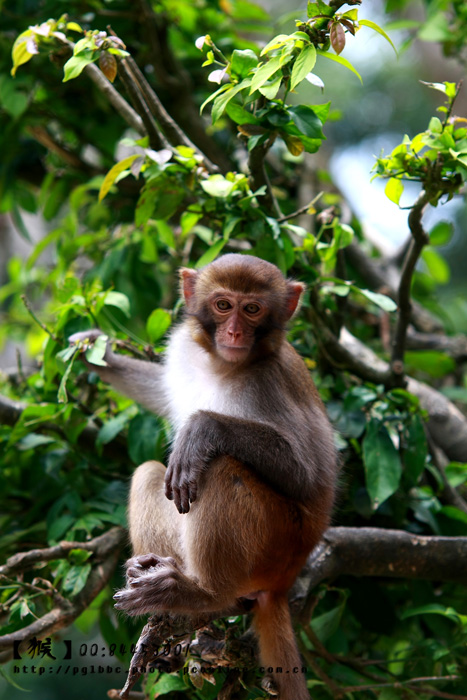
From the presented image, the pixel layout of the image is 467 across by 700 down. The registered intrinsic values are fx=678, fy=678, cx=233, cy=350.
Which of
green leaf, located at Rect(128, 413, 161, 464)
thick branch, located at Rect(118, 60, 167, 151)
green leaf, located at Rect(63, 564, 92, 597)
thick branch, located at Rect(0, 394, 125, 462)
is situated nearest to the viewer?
green leaf, located at Rect(63, 564, 92, 597)

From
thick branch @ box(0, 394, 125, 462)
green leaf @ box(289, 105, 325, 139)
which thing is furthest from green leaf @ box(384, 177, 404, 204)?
thick branch @ box(0, 394, 125, 462)

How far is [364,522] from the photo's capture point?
15.2 feet

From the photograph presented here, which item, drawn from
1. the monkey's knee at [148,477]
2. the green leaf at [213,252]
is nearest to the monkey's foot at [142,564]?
the monkey's knee at [148,477]

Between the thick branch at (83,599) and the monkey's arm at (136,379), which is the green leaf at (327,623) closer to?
the thick branch at (83,599)

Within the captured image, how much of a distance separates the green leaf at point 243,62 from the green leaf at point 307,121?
0.33 meters

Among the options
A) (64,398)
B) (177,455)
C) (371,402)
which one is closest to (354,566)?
(371,402)

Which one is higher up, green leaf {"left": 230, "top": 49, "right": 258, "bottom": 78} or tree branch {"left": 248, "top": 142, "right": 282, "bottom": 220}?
green leaf {"left": 230, "top": 49, "right": 258, "bottom": 78}

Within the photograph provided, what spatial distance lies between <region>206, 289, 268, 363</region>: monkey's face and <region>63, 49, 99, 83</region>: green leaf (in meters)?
1.33

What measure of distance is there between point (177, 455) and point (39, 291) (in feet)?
11.7

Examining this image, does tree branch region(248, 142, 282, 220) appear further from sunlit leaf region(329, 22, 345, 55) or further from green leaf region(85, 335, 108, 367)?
green leaf region(85, 335, 108, 367)

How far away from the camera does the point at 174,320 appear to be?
487 centimetres

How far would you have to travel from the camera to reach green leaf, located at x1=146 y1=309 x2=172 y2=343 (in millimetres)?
4423

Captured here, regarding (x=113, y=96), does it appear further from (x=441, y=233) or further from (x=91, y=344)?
(x=441, y=233)

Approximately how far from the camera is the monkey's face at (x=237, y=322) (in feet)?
11.9
